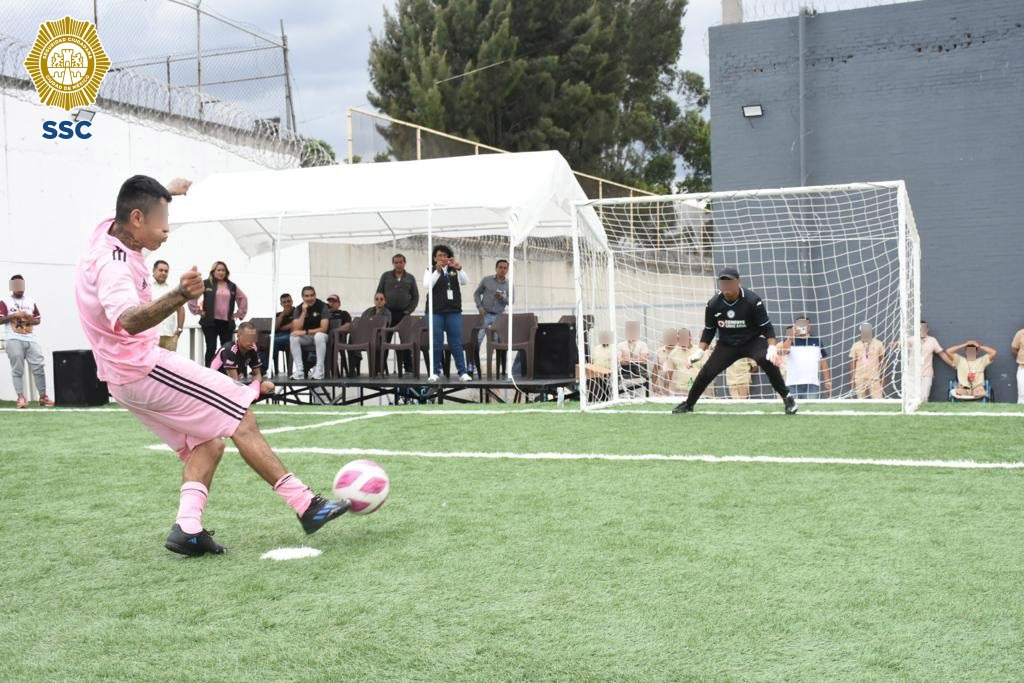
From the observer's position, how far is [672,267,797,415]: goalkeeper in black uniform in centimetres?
1063

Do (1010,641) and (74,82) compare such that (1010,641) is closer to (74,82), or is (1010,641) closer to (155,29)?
(74,82)

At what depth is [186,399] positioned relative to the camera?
4613 millimetres

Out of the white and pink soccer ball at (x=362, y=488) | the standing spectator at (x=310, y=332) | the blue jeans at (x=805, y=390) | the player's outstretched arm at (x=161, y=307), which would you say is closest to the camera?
the player's outstretched arm at (x=161, y=307)

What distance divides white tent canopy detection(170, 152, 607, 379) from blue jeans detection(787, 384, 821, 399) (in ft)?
10.7

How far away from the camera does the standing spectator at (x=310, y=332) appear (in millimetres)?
15289

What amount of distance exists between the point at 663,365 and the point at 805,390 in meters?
1.93

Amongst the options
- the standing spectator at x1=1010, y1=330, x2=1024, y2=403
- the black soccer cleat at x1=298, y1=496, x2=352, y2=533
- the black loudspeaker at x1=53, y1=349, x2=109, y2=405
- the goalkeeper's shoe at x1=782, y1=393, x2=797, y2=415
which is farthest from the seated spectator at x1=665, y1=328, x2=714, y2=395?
the black soccer cleat at x1=298, y1=496, x2=352, y2=533

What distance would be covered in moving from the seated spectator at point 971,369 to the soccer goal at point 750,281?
33.1 inches

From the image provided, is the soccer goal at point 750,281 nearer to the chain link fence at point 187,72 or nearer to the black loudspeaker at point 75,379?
the black loudspeaker at point 75,379

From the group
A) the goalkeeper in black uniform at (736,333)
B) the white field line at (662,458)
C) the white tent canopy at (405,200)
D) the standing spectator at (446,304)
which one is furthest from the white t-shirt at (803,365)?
the white field line at (662,458)

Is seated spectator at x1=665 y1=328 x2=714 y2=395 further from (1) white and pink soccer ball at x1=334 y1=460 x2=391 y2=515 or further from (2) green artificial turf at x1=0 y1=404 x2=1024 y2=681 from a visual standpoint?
(1) white and pink soccer ball at x1=334 y1=460 x2=391 y2=515

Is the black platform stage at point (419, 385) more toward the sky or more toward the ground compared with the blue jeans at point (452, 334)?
more toward the ground

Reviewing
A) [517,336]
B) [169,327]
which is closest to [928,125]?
[517,336]

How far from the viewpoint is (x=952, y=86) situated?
1527cm
